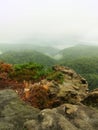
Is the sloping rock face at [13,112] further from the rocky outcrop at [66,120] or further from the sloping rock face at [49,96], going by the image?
the sloping rock face at [49,96]

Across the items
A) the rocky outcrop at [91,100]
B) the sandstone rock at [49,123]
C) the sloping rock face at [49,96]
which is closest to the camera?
the sandstone rock at [49,123]

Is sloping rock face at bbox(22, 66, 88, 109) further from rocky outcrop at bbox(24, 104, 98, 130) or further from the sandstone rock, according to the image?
the sandstone rock

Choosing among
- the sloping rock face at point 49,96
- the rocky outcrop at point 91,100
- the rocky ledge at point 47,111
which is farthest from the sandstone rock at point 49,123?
the rocky outcrop at point 91,100

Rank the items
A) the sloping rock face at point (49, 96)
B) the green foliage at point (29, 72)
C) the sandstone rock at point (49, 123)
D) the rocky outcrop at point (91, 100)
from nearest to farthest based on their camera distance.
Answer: the sandstone rock at point (49, 123) → the sloping rock face at point (49, 96) → the rocky outcrop at point (91, 100) → the green foliage at point (29, 72)

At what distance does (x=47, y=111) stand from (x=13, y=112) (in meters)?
2.07

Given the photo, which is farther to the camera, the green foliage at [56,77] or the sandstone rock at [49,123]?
the green foliage at [56,77]

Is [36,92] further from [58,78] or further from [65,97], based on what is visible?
[58,78]

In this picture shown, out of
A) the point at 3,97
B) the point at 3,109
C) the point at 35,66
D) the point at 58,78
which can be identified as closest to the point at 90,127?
the point at 3,109

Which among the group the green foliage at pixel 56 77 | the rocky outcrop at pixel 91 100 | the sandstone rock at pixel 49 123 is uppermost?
the green foliage at pixel 56 77

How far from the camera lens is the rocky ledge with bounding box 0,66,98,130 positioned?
13.9 m

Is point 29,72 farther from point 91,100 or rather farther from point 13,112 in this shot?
point 13,112

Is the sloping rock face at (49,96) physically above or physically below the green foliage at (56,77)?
below

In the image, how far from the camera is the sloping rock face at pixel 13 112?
1425 cm

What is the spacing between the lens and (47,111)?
48.6ft
